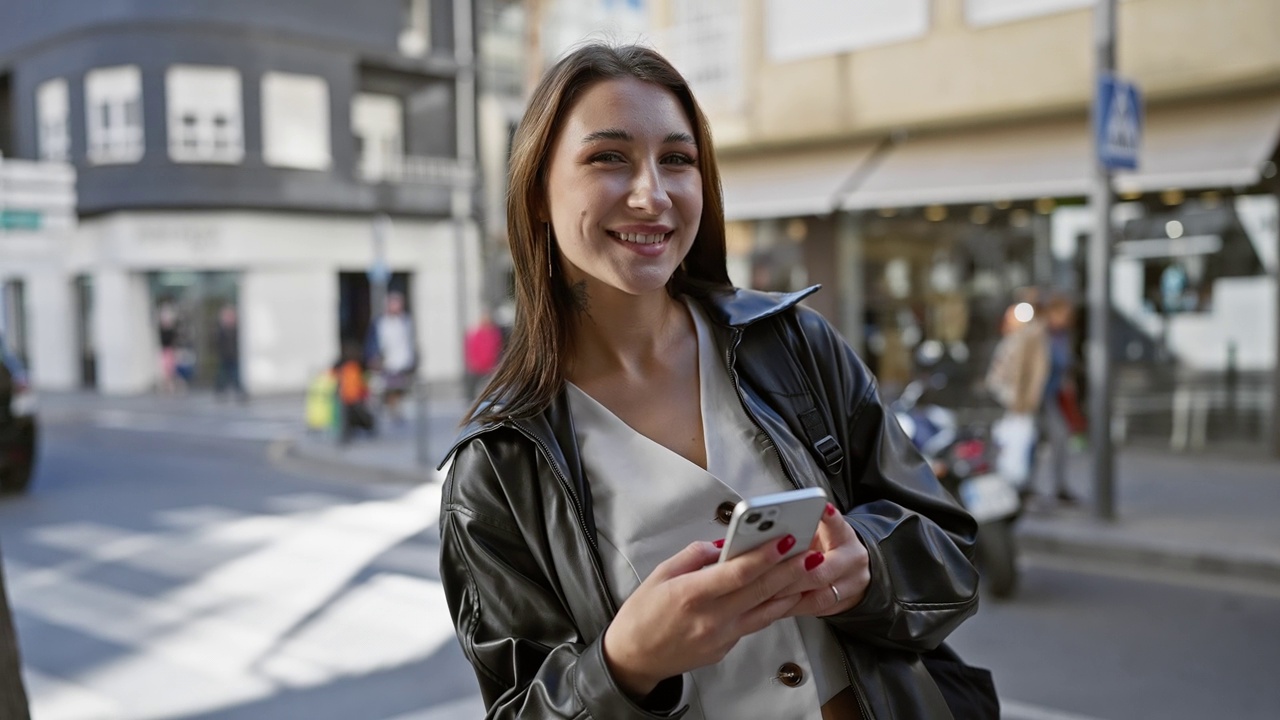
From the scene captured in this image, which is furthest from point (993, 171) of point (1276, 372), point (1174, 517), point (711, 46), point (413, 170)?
point (413, 170)

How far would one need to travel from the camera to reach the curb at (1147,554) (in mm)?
6504

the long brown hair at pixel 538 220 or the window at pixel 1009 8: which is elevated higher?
the window at pixel 1009 8

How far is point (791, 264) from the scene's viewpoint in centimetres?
1352

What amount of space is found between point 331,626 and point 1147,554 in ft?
17.1

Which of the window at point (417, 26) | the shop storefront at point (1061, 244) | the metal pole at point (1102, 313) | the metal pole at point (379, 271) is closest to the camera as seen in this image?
the metal pole at point (1102, 313)

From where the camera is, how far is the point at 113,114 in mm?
25016

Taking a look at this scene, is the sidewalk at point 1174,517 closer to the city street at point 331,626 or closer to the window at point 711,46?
the city street at point 331,626

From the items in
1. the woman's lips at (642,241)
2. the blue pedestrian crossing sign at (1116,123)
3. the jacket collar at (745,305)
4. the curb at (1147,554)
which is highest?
the blue pedestrian crossing sign at (1116,123)

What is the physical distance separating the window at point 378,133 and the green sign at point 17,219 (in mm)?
20051

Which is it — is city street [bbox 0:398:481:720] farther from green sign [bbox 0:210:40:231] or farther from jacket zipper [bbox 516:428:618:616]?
jacket zipper [bbox 516:428:618:616]

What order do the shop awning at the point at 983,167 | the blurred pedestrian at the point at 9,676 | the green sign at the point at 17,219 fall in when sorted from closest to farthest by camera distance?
the blurred pedestrian at the point at 9,676
the green sign at the point at 17,219
the shop awning at the point at 983,167

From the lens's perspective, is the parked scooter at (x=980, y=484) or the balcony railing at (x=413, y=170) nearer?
the parked scooter at (x=980, y=484)

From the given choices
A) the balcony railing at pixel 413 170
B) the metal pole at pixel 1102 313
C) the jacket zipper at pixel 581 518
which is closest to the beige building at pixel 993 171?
the metal pole at pixel 1102 313

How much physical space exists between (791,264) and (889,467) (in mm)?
12138
